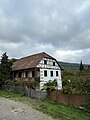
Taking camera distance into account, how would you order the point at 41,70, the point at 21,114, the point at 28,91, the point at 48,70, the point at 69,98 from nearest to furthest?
the point at 21,114
the point at 69,98
the point at 28,91
the point at 41,70
the point at 48,70

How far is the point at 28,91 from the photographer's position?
31953 millimetres

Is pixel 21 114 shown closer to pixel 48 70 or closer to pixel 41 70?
Answer: pixel 41 70

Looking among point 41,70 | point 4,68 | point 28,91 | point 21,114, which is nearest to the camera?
point 21,114

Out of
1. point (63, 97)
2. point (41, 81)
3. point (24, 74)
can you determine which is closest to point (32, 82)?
point (41, 81)

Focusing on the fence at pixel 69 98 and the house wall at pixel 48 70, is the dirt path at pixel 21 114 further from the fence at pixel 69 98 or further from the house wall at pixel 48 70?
the house wall at pixel 48 70

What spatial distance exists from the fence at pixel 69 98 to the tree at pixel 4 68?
1856cm

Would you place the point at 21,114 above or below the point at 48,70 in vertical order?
below

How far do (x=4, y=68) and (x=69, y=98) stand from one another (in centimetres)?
2345

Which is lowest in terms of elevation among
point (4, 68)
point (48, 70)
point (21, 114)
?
point (21, 114)

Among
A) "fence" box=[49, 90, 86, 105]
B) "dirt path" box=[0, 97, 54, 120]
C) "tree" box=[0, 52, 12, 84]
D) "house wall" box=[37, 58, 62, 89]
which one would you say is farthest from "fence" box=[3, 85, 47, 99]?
"dirt path" box=[0, 97, 54, 120]

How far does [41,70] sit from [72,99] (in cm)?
1838

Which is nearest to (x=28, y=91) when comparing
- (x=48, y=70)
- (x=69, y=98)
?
(x=48, y=70)

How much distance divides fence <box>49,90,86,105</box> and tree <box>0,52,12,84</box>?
60.9 ft

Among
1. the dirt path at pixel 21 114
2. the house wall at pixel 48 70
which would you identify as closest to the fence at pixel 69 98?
the dirt path at pixel 21 114
